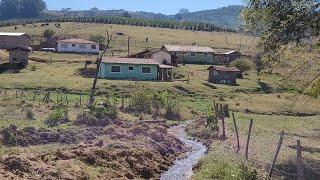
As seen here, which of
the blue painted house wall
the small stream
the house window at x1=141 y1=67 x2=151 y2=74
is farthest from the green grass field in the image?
the house window at x1=141 y1=67 x2=151 y2=74

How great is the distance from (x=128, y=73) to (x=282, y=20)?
4748cm

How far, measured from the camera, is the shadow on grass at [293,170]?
23.0m

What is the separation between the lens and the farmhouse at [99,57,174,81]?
74.8 m

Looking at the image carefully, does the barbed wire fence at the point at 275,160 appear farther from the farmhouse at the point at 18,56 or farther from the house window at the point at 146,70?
the farmhouse at the point at 18,56

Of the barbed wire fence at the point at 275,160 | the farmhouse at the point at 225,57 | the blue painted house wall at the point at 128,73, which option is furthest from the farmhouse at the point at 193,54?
the barbed wire fence at the point at 275,160

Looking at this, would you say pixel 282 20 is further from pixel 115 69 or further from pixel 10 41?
pixel 10 41

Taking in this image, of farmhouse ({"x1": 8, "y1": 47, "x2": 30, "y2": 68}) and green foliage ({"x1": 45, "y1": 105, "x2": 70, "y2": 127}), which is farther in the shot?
farmhouse ({"x1": 8, "y1": 47, "x2": 30, "y2": 68})

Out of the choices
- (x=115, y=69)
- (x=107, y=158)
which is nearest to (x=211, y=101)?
(x=115, y=69)

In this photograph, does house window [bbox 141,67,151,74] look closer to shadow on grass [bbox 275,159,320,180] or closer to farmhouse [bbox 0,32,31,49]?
farmhouse [bbox 0,32,31,49]

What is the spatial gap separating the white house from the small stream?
6839cm

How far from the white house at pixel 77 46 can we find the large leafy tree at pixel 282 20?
249ft

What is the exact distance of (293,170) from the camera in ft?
81.6

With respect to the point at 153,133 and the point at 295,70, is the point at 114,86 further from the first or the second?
the point at 295,70

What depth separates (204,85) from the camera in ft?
229
